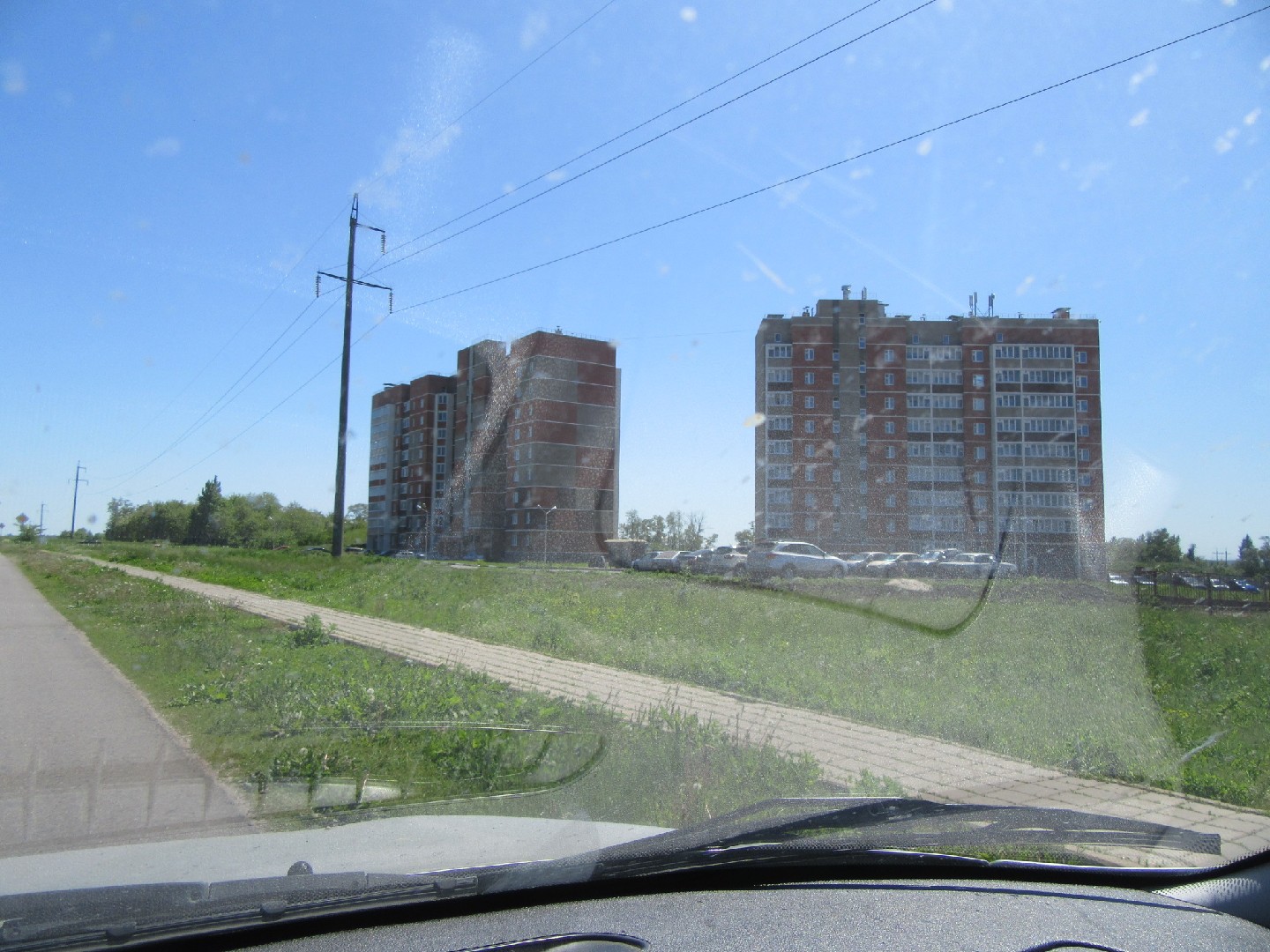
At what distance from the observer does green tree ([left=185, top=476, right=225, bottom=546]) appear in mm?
65375

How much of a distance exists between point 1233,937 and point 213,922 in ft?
8.44

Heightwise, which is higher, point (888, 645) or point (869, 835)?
point (869, 835)

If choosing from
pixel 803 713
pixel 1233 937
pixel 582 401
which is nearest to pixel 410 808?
pixel 1233 937

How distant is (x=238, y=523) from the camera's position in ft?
214

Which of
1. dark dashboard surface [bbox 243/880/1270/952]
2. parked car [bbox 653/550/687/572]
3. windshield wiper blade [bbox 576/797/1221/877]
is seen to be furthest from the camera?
parked car [bbox 653/550/687/572]

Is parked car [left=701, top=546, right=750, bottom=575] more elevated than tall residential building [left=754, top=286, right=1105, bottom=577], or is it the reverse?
tall residential building [left=754, top=286, right=1105, bottom=577]

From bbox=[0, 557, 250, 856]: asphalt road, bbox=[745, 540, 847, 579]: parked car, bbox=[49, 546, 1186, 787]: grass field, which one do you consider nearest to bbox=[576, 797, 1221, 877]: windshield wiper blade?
bbox=[0, 557, 250, 856]: asphalt road

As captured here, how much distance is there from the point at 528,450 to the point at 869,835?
177ft

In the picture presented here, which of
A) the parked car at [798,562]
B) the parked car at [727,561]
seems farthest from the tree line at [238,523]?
the parked car at [798,562]

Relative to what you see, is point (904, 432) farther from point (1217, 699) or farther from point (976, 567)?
point (1217, 699)

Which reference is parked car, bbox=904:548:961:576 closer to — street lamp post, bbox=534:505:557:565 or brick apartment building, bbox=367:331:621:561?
brick apartment building, bbox=367:331:621:561

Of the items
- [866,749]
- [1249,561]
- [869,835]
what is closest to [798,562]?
[1249,561]

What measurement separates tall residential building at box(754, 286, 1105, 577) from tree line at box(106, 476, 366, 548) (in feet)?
133

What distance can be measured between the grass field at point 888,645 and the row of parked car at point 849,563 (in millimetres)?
2541
